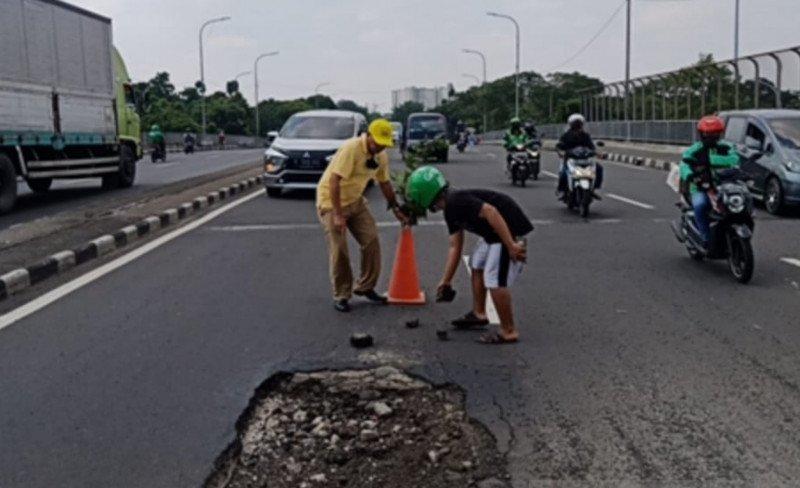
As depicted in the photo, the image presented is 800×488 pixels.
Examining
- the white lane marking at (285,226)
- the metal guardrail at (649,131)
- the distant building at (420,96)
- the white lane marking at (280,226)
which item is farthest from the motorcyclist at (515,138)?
the distant building at (420,96)

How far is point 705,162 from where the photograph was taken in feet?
30.0

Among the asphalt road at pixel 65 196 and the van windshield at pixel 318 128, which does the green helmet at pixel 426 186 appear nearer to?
the asphalt road at pixel 65 196

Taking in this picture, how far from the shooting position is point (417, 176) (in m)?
6.36

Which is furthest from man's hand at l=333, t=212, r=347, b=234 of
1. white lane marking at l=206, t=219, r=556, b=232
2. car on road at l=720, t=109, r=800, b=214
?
car on road at l=720, t=109, r=800, b=214

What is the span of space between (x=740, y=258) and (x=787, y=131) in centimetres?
663

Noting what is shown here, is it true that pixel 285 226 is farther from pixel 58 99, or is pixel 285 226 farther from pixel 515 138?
pixel 515 138

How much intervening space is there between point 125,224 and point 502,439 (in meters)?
9.47

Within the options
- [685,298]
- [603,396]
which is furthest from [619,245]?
[603,396]

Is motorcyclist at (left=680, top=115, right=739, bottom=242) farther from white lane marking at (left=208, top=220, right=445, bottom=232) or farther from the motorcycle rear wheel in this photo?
white lane marking at (left=208, top=220, right=445, bottom=232)

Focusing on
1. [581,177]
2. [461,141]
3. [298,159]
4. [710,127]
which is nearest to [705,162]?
[710,127]

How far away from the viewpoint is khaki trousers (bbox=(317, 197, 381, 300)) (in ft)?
25.0

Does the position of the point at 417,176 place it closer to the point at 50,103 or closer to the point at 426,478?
the point at 426,478

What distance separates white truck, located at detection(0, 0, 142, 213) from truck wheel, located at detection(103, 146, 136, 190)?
0.02m

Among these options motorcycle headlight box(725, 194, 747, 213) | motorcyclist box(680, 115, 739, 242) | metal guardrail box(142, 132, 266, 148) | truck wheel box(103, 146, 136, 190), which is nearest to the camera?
motorcycle headlight box(725, 194, 747, 213)
